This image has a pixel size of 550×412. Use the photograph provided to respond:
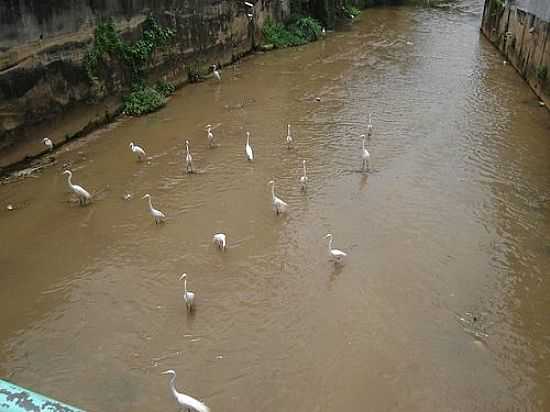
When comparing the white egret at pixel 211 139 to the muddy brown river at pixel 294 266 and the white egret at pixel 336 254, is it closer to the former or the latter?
the muddy brown river at pixel 294 266

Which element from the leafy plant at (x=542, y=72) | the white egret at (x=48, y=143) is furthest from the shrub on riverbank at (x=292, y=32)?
the white egret at (x=48, y=143)

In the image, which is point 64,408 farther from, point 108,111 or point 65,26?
point 108,111

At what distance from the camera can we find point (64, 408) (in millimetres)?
983

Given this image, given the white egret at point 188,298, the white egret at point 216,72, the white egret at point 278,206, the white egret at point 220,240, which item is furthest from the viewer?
the white egret at point 216,72

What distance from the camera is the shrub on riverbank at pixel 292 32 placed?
18297 millimetres

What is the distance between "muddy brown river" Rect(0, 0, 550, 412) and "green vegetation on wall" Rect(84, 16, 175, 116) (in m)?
0.72

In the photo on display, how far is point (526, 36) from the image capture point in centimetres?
1473

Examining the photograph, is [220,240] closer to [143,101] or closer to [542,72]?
[143,101]

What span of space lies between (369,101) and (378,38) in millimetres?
7664

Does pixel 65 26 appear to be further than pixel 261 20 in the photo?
No

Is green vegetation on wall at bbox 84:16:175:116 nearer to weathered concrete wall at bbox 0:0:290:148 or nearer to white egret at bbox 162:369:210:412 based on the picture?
weathered concrete wall at bbox 0:0:290:148

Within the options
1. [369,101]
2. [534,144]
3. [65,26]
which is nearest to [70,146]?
[65,26]

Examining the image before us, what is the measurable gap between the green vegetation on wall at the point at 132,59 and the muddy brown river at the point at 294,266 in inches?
28.4

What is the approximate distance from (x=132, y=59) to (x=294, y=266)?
7606 mm
